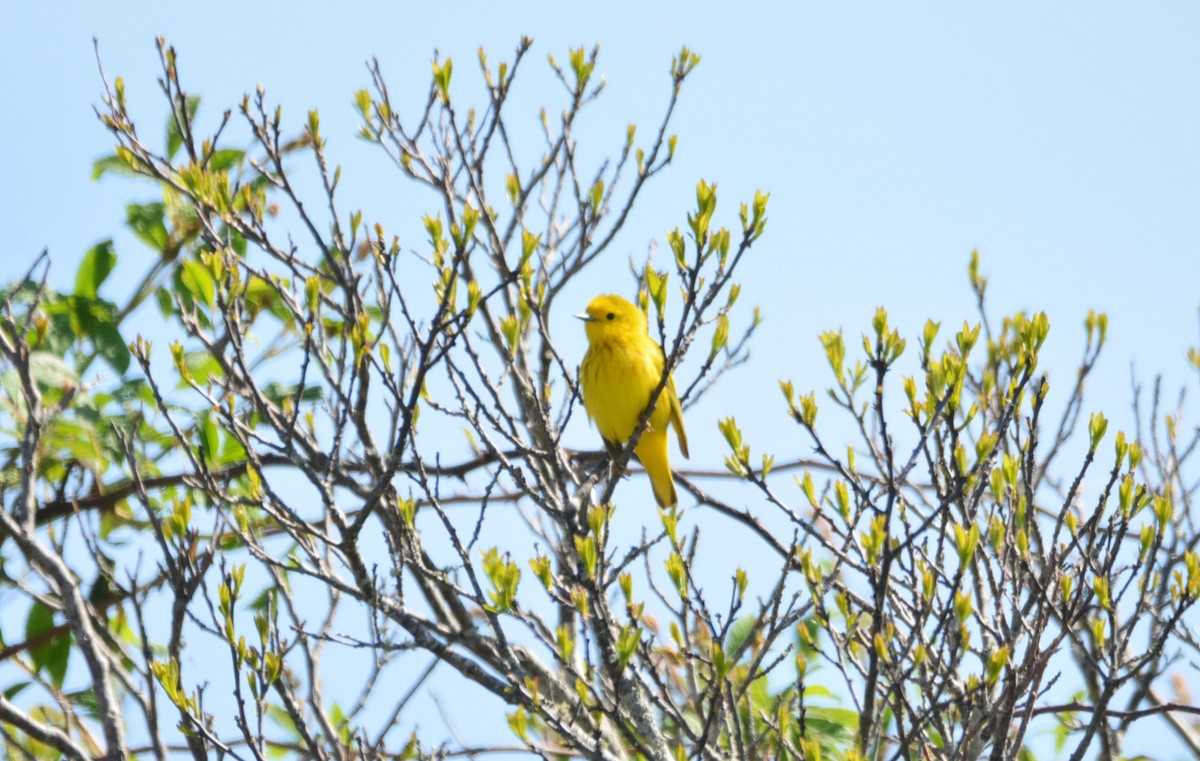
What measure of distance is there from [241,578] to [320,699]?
0.62 metres

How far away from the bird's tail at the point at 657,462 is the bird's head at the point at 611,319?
51cm

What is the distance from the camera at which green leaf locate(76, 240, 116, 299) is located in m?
4.25

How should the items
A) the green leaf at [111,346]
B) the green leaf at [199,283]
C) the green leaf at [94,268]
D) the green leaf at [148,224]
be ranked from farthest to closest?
the green leaf at [148,224]
the green leaf at [94,268]
the green leaf at [111,346]
the green leaf at [199,283]

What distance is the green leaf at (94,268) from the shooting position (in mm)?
4250

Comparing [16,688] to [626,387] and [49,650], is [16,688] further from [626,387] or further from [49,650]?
[626,387]

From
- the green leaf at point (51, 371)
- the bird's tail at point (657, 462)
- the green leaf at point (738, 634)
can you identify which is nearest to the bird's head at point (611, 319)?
the bird's tail at point (657, 462)

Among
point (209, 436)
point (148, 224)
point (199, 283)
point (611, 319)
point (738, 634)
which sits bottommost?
point (738, 634)

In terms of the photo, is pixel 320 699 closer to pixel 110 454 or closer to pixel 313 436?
pixel 313 436

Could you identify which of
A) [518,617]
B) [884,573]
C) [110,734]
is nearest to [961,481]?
[884,573]

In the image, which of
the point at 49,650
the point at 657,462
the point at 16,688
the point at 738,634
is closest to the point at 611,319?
the point at 657,462

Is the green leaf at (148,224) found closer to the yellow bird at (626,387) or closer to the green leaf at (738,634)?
the yellow bird at (626,387)

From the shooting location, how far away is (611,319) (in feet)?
18.6

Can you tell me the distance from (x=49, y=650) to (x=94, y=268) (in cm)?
132

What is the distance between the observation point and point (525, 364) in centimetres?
434
